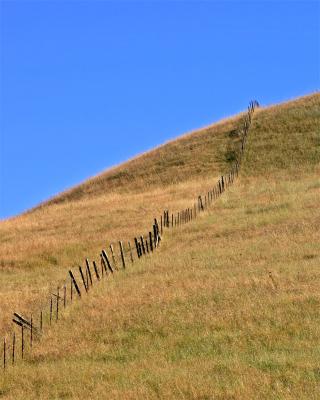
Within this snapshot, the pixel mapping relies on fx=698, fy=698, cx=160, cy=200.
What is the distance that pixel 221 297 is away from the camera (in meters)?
19.5

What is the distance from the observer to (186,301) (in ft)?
64.5

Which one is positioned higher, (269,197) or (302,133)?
(302,133)

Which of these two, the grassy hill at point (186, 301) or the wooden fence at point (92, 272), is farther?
the wooden fence at point (92, 272)

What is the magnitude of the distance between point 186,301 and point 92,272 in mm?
8580

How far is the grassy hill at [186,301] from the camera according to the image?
45.2 ft

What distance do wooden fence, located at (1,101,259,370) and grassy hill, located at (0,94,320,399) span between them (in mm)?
507

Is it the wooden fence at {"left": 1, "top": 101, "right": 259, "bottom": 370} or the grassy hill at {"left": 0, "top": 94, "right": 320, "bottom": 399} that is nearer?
the grassy hill at {"left": 0, "top": 94, "right": 320, "bottom": 399}

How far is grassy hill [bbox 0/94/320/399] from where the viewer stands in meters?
13.8

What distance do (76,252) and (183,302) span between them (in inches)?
575

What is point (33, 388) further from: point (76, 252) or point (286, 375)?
point (76, 252)

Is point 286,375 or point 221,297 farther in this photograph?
point 221,297

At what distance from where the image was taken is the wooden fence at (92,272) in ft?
60.6

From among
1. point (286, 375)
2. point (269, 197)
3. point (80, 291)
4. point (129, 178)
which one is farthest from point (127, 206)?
point (286, 375)

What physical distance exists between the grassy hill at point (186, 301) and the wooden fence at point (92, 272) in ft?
1.66
